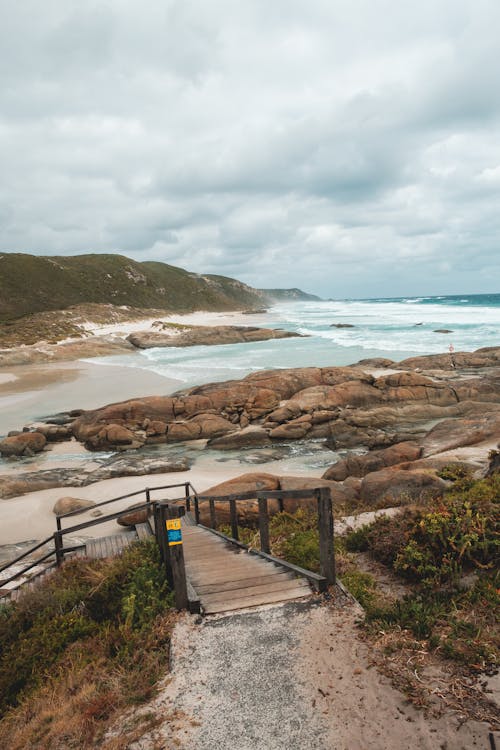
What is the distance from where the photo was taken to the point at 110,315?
89.7m

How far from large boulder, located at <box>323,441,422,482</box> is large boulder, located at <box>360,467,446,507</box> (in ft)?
11.1

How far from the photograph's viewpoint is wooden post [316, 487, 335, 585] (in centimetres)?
521

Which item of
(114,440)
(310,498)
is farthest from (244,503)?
(114,440)

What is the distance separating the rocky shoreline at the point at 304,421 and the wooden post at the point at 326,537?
1017cm

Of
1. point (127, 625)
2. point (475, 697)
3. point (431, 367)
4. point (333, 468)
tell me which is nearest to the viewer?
point (475, 697)

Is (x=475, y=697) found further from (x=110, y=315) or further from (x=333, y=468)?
(x=110, y=315)

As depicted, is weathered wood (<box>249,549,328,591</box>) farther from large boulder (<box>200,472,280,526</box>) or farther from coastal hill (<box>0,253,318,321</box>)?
coastal hill (<box>0,253,318,321</box>)

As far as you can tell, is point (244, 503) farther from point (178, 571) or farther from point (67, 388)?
point (67, 388)

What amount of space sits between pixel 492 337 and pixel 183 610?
2187 inches

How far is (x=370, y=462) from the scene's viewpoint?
15.2m

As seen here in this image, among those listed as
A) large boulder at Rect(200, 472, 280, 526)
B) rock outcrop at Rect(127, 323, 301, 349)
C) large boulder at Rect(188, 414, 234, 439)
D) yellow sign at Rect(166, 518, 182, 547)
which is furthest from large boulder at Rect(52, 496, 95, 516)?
rock outcrop at Rect(127, 323, 301, 349)

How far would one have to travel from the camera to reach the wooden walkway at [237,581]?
5203mm

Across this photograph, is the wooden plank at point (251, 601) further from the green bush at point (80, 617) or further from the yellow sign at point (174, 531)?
the yellow sign at point (174, 531)

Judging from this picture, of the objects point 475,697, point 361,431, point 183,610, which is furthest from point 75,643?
point 361,431
